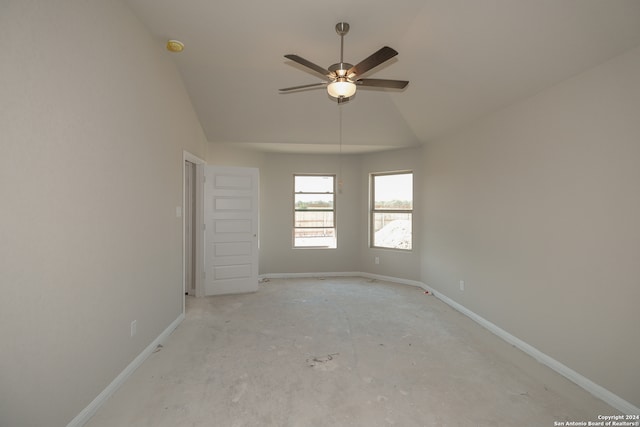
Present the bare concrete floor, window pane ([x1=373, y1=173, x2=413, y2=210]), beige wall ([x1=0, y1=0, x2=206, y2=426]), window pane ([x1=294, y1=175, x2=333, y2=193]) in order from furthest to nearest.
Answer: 1. window pane ([x1=294, y1=175, x2=333, y2=193])
2. window pane ([x1=373, y1=173, x2=413, y2=210])
3. the bare concrete floor
4. beige wall ([x1=0, y1=0, x2=206, y2=426])

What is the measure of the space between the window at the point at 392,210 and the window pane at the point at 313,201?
876 millimetres

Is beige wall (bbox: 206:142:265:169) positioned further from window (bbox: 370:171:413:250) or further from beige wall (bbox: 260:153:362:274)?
window (bbox: 370:171:413:250)

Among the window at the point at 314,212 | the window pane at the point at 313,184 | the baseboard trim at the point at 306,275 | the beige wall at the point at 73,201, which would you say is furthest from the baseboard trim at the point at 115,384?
the window pane at the point at 313,184

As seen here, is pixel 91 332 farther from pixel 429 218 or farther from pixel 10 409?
pixel 429 218

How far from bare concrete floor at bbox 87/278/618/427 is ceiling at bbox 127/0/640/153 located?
253 centimetres

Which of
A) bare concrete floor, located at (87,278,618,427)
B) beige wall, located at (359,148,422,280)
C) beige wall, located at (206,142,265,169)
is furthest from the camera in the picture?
beige wall, located at (359,148,422,280)

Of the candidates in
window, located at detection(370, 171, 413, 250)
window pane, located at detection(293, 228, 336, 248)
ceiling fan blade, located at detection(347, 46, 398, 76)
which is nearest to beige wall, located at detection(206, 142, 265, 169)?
window pane, located at detection(293, 228, 336, 248)

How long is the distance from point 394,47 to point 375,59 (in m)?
1.34

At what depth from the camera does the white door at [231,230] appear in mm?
4613

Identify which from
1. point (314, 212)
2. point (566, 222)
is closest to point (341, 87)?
point (566, 222)

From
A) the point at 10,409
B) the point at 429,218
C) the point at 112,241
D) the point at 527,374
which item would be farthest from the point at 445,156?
the point at 10,409

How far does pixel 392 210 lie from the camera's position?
5590mm

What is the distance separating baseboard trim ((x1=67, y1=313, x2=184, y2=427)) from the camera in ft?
6.20

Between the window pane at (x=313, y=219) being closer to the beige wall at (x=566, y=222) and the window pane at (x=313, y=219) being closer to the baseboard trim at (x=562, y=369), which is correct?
the beige wall at (x=566, y=222)
